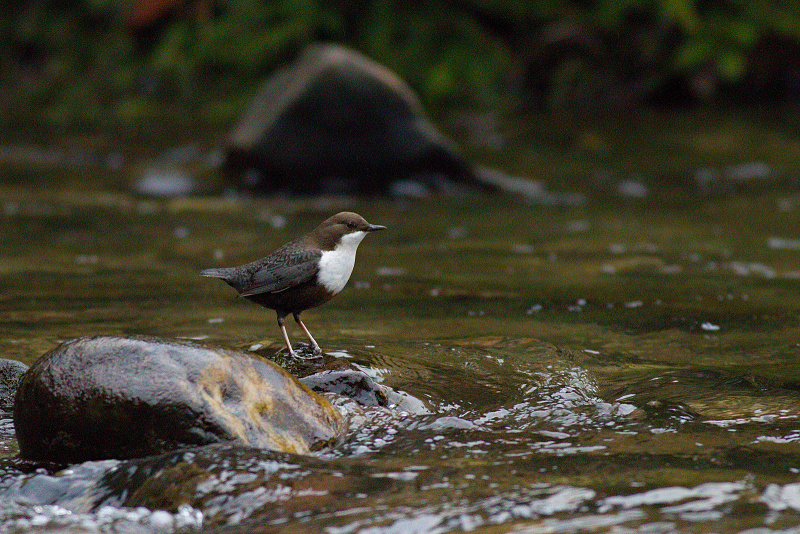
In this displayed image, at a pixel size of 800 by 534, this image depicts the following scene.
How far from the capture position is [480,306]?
5672 millimetres

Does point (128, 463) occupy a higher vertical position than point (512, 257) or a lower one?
lower

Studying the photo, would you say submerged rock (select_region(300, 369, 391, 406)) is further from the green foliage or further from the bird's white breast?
the green foliage

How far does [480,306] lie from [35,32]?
1257cm

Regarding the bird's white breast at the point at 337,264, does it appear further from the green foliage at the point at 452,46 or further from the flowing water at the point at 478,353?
the green foliage at the point at 452,46

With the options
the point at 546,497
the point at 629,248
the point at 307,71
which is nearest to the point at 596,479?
the point at 546,497

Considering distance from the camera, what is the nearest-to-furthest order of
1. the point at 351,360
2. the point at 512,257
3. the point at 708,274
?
the point at 351,360, the point at 708,274, the point at 512,257

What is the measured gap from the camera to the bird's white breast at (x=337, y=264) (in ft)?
13.3

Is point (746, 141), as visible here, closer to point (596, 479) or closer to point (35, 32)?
point (596, 479)

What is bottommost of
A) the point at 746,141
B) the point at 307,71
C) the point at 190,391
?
the point at 190,391

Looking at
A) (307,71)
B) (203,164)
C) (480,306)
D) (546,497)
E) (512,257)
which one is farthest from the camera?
(203,164)

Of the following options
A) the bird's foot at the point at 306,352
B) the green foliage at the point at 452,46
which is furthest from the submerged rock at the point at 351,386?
the green foliage at the point at 452,46

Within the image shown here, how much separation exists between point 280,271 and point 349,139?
21.6 ft

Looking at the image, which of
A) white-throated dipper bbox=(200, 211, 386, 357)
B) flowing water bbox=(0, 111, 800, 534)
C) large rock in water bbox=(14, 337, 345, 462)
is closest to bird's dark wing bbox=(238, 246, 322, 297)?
white-throated dipper bbox=(200, 211, 386, 357)

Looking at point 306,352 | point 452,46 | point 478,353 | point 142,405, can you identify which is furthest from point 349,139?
point 142,405
